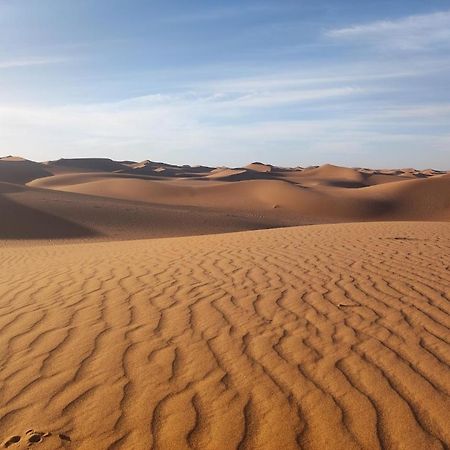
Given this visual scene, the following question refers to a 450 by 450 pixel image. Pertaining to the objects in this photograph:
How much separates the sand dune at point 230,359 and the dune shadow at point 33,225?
12.6 metres

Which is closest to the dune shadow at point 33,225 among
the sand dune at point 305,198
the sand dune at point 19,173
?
the sand dune at point 305,198

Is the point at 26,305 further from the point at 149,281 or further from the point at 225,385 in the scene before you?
the point at 225,385

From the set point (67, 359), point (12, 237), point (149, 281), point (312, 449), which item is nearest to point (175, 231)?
point (12, 237)

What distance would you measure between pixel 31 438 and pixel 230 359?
1478mm

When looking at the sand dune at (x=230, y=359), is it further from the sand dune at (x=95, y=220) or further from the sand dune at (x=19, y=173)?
the sand dune at (x=19, y=173)

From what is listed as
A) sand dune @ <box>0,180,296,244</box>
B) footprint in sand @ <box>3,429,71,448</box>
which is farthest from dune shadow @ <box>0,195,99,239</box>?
footprint in sand @ <box>3,429,71,448</box>

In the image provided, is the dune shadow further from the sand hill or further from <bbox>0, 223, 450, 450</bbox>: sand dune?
<bbox>0, 223, 450, 450</bbox>: sand dune

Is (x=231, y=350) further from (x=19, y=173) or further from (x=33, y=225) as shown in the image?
(x=19, y=173)

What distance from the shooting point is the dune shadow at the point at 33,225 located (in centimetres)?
1881

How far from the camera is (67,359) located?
12.4ft

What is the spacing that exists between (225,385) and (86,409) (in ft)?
2.88

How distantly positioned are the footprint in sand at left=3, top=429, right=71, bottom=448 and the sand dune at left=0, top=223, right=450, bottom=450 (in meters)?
0.01

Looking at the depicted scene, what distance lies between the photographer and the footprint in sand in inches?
106

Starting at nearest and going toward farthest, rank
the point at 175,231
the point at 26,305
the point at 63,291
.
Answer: the point at 26,305 → the point at 63,291 → the point at 175,231
